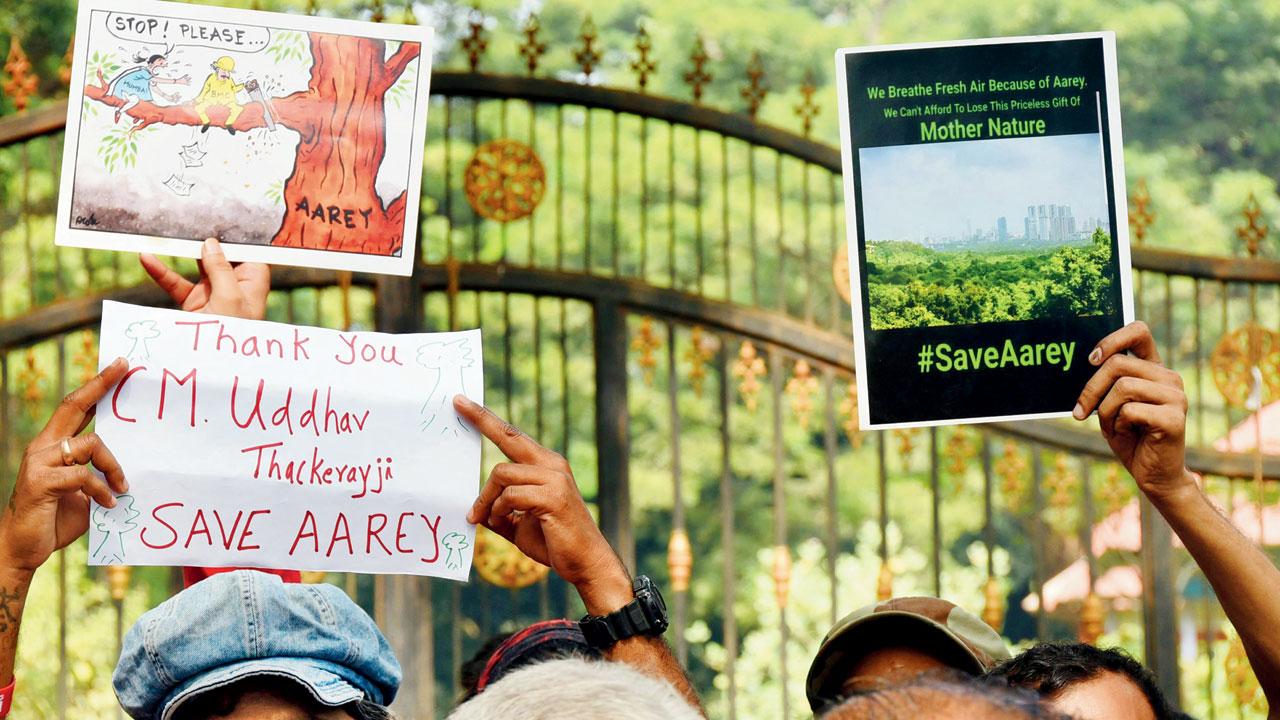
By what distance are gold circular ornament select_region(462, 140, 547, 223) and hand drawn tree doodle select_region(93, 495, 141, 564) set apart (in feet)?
7.32

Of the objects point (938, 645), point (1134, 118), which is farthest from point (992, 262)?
point (1134, 118)

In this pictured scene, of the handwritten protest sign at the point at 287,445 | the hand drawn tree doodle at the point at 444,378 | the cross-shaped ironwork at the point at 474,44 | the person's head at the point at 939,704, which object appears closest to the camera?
the person's head at the point at 939,704

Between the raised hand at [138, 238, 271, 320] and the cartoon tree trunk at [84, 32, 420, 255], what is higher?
the cartoon tree trunk at [84, 32, 420, 255]

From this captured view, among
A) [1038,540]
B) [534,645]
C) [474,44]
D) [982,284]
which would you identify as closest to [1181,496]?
[982,284]

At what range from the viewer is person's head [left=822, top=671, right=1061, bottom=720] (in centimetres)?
101

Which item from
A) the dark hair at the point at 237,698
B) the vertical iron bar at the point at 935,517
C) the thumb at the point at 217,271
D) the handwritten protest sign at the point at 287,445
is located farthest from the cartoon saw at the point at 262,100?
the vertical iron bar at the point at 935,517

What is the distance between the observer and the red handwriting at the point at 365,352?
2297 mm

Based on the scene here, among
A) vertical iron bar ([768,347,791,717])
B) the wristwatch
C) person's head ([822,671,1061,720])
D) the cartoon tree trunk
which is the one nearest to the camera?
person's head ([822,671,1061,720])

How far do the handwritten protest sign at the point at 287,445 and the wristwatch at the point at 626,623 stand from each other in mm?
258

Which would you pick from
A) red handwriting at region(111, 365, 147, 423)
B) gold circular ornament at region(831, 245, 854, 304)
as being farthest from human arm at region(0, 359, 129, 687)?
gold circular ornament at region(831, 245, 854, 304)

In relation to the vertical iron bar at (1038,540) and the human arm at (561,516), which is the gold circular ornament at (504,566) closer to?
the vertical iron bar at (1038,540)

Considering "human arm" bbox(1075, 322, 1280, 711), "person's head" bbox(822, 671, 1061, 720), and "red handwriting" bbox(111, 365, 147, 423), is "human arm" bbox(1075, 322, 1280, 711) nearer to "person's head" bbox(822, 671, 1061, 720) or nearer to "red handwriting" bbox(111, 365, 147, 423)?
"person's head" bbox(822, 671, 1061, 720)

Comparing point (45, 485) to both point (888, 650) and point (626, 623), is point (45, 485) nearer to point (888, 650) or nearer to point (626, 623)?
point (626, 623)

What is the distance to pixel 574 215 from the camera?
11.7 meters
